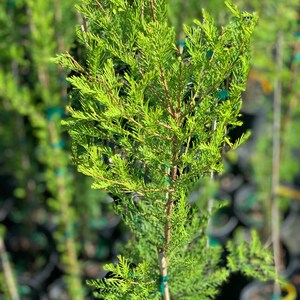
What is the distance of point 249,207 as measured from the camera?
3842 mm

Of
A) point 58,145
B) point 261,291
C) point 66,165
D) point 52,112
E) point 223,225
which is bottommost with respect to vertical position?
point 261,291

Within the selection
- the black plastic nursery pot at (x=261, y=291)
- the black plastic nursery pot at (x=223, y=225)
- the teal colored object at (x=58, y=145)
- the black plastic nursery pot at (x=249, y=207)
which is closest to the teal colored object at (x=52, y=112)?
the teal colored object at (x=58, y=145)

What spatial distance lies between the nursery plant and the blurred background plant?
71 cm

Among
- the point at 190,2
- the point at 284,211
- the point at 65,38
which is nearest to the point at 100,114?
the point at 190,2

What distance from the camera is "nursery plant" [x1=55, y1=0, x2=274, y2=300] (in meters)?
1.07

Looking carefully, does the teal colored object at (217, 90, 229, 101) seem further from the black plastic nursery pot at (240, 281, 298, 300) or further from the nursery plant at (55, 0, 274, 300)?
the black plastic nursery pot at (240, 281, 298, 300)

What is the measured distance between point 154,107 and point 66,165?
164 centimetres

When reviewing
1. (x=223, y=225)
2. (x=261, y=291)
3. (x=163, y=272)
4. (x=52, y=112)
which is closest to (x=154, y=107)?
(x=163, y=272)

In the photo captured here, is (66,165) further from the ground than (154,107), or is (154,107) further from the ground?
(154,107)

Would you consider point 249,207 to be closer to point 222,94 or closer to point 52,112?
point 52,112

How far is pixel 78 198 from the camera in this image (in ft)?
10.6

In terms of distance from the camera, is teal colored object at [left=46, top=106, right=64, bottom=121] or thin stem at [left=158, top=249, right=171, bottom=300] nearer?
thin stem at [left=158, top=249, right=171, bottom=300]

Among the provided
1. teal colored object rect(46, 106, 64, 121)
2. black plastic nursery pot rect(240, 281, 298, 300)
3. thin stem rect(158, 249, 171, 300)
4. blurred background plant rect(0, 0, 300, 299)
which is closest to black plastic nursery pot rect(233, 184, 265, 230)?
blurred background plant rect(0, 0, 300, 299)

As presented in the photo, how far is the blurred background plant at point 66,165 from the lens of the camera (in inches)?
102
